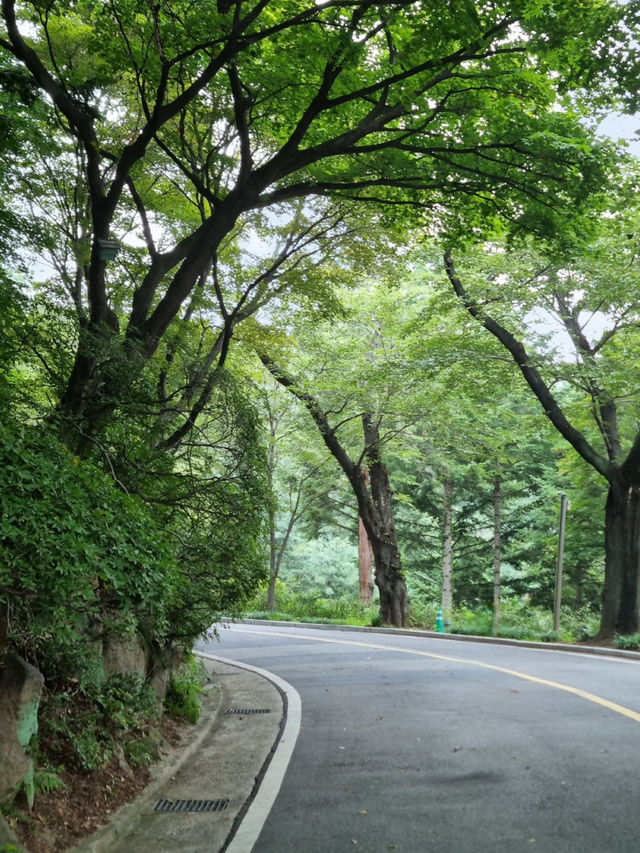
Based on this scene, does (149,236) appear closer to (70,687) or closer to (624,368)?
(70,687)

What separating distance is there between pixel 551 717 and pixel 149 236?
7.59 meters

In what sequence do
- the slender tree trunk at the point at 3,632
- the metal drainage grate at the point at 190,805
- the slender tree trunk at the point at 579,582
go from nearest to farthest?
1. the slender tree trunk at the point at 3,632
2. the metal drainage grate at the point at 190,805
3. the slender tree trunk at the point at 579,582

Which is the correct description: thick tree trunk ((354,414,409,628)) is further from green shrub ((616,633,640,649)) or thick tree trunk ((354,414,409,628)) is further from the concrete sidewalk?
the concrete sidewalk

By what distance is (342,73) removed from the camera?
759 cm

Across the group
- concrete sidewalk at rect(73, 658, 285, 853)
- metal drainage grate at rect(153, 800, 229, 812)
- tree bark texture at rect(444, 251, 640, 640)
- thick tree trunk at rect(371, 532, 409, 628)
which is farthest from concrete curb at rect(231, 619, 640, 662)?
metal drainage grate at rect(153, 800, 229, 812)

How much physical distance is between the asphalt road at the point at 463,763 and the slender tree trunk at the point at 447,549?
18.1 meters

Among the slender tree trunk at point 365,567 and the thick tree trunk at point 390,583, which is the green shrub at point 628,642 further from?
the slender tree trunk at point 365,567

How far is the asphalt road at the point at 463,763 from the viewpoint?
468 centimetres

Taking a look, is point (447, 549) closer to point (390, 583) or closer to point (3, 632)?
point (390, 583)

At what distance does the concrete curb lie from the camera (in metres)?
15.5

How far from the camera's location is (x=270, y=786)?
594 centimetres

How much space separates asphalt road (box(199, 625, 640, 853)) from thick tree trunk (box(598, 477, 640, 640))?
4.64 m

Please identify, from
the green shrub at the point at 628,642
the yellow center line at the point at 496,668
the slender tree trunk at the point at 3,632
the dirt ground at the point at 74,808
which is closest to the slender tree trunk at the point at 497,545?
the yellow center line at the point at 496,668

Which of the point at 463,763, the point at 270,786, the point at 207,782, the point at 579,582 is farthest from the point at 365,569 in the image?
the point at 270,786
